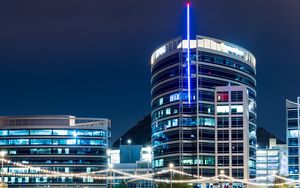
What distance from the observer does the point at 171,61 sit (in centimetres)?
16150

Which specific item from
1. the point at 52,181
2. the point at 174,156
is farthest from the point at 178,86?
the point at 52,181

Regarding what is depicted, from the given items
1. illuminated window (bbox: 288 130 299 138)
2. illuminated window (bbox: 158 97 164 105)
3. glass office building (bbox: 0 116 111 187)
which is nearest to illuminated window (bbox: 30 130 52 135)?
glass office building (bbox: 0 116 111 187)

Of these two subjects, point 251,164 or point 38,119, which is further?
point 38,119

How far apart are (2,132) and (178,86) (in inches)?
2399

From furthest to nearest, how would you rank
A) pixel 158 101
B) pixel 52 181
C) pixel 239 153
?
pixel 52 181
pixel 158 101
pixel 239 153

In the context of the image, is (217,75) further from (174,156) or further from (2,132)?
(2,132)

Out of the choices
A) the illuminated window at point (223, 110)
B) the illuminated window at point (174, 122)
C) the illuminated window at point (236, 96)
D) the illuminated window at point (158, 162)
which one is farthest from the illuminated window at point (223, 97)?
the illuminated window at point (158, 162)

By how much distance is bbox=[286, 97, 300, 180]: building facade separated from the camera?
19438 centimetres

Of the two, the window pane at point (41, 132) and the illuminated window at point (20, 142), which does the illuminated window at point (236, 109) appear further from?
the illuminated window at point (20, 142)

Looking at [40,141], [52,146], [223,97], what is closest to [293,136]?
[223,97]

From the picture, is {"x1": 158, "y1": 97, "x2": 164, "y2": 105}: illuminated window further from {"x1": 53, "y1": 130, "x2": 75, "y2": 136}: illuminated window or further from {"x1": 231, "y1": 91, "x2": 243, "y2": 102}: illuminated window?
{"x1": 53, "y1": 130, "x2": 75, "y2": 136}: illuminated window

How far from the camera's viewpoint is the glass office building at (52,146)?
186 m

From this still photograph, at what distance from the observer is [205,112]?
158750 millimetres

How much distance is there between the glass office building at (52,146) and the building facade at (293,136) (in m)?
57.4
